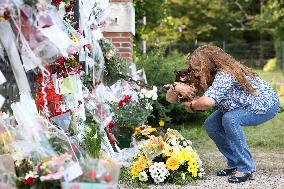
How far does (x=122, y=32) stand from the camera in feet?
29.0

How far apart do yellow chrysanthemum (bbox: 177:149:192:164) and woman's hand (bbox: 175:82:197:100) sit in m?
0.46

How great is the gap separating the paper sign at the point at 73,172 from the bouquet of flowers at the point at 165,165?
176 cm

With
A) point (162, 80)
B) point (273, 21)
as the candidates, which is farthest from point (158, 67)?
A: point (273, 21)

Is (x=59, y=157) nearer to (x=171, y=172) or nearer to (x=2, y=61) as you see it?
(x=2, y=61)

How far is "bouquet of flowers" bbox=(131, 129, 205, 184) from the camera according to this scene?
5.33 meters

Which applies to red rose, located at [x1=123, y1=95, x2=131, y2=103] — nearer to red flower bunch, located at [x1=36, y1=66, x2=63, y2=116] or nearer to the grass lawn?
the grass lawn

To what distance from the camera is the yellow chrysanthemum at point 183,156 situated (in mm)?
5426

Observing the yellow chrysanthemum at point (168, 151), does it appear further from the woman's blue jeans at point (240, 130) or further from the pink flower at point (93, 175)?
the pink flower at point (93, 175)

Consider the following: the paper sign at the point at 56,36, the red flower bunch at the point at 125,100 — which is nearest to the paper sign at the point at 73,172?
the paper sign at the point at 56,36

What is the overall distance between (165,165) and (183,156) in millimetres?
197

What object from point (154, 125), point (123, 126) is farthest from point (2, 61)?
point (154, 125)

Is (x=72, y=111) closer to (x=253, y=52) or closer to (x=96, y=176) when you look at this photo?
(x=96, y=176)

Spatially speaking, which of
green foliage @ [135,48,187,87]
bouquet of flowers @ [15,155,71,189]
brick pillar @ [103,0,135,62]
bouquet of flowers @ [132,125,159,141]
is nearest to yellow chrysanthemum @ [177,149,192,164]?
bouquet of flowers @ [132,125,159,141]

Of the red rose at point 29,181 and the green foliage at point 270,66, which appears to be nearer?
the red rose at point 29,181
